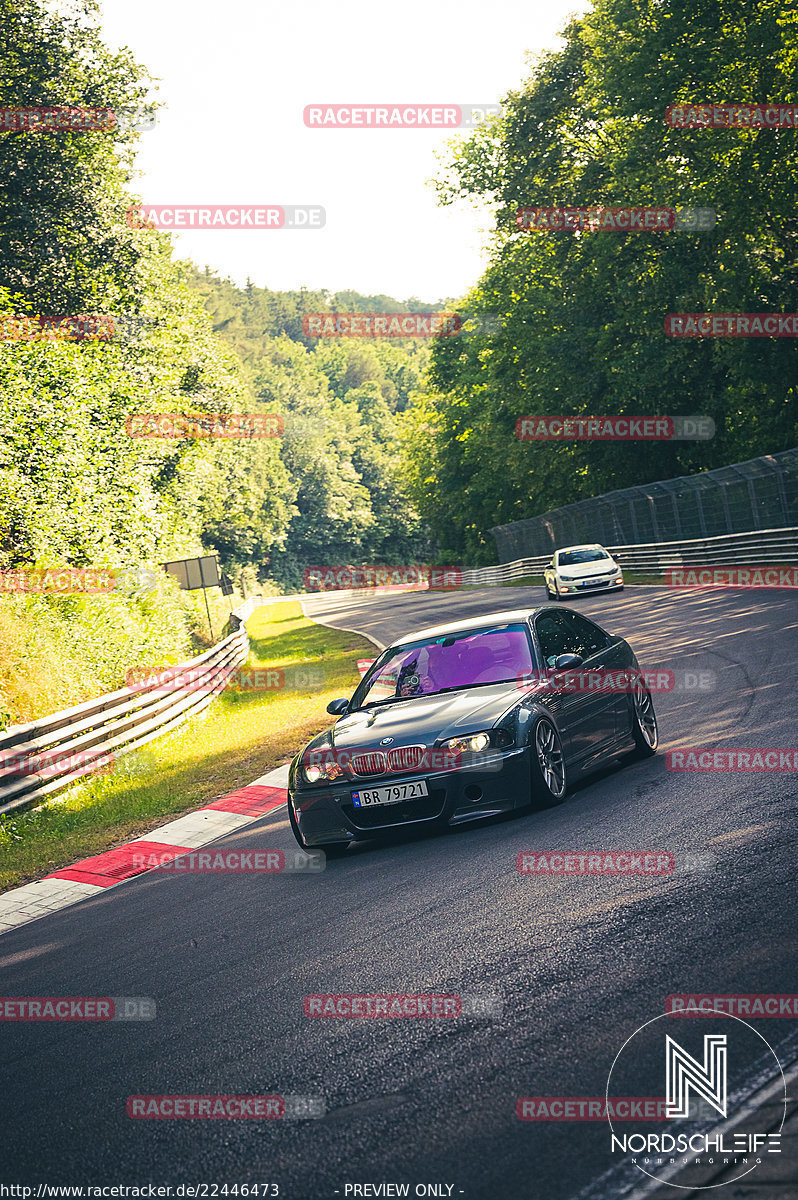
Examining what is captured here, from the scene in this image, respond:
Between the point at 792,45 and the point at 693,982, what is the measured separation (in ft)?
115

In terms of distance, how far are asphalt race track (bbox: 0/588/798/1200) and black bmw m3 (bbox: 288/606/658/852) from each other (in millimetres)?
281

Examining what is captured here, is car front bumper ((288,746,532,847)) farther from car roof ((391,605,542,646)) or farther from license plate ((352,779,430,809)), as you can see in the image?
car roof ((391,605,542,646))

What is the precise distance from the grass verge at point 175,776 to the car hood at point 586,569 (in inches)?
428

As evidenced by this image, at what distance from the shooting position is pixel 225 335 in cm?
13675

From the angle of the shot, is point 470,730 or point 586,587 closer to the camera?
point 470,730

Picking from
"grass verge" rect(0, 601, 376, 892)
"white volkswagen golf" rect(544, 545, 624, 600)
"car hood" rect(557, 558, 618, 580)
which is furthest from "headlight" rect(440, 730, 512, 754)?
"car hood" rect(557, 558, 618, 580)

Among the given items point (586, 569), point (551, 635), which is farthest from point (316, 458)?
point (551, 635)

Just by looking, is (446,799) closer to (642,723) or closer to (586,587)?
(642,723)

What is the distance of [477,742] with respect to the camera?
724cm

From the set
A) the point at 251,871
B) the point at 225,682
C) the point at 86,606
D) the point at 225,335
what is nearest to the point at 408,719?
the point at 251,871

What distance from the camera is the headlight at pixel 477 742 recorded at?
7.22m

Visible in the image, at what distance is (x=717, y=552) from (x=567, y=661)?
24415mm

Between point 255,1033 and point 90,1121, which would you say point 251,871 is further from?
point 90,1121

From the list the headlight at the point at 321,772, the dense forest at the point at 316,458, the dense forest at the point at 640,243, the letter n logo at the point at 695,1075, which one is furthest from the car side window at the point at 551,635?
the dense forest at the point at 316,458
